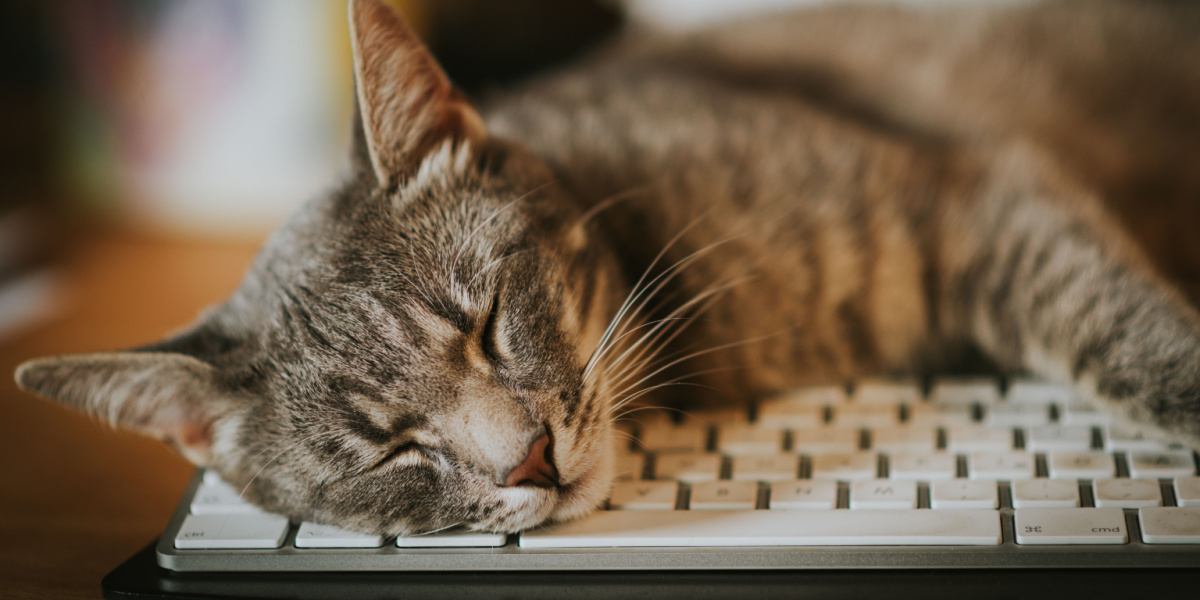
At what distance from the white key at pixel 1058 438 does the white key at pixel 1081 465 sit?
12mm

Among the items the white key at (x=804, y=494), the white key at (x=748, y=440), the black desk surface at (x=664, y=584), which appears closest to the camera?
the black desk surface at (x=664, y=584)

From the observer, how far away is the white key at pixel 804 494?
2.50 feet

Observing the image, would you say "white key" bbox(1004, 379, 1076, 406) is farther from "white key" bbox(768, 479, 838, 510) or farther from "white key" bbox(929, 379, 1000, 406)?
"white key" bbox(768, 479, 838, 510)

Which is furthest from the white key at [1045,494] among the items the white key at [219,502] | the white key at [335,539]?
the white key at [219,502]

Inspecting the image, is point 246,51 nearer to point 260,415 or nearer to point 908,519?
point 260,415

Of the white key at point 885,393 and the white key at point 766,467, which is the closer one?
the white key at point 766,467

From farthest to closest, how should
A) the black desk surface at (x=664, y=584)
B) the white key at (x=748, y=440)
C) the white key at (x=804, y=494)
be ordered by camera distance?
the white key at (x=748, y=440)
the white key at (x=804, y=494)
the black desk surface at (x=664, y=584)

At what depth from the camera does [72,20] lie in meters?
1.50

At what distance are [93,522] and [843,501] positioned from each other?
2.38 ft

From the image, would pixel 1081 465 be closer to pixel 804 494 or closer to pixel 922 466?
pixel 922 466

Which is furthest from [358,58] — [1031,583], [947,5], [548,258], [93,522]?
[947,5]

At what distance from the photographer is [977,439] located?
83 cm

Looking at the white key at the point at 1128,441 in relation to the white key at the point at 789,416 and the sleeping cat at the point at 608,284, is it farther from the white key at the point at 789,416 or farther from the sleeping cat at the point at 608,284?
the white key at the point at 789,416

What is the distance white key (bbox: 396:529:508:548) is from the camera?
772 millimetres
